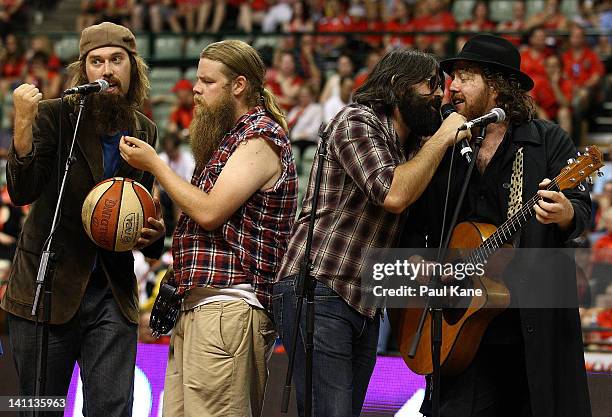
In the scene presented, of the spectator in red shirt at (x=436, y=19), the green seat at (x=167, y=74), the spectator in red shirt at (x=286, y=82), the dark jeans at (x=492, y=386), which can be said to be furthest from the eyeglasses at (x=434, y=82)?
the green seat at (x=167, y=74)

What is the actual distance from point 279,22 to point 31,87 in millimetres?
11294

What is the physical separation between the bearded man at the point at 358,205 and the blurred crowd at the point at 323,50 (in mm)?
5040

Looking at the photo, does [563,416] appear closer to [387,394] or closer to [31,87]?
[387,394]

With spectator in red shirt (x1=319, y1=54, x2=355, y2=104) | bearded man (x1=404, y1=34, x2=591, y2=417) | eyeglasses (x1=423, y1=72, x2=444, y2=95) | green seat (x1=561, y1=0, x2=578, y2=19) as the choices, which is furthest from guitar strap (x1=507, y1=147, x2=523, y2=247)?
green seat (x1=561, y1=0, x2=578, y2=19)

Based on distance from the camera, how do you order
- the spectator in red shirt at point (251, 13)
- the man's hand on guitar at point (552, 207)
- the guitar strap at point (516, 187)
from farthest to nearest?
the spectator in red shirt at point (251, 13) < the guitar strap at point (516, 187) < the man's hand on guitar at point (552, 207)

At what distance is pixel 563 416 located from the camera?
175 inches

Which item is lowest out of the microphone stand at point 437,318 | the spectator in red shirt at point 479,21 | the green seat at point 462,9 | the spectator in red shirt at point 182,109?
the microphone stand at point 437,318

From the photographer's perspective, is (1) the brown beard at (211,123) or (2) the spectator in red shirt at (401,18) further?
(2) the spectator in red shirt at (401,18)

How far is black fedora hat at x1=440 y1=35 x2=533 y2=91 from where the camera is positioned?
4.71m

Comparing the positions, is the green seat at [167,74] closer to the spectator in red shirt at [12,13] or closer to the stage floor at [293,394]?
the spectator in red shirt at [12,13]

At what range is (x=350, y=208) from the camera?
454 centimetres

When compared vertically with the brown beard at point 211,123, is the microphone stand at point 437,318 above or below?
below

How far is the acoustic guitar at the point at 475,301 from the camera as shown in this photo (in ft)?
14.5

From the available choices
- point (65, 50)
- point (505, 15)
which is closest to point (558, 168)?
point (505, 15)
